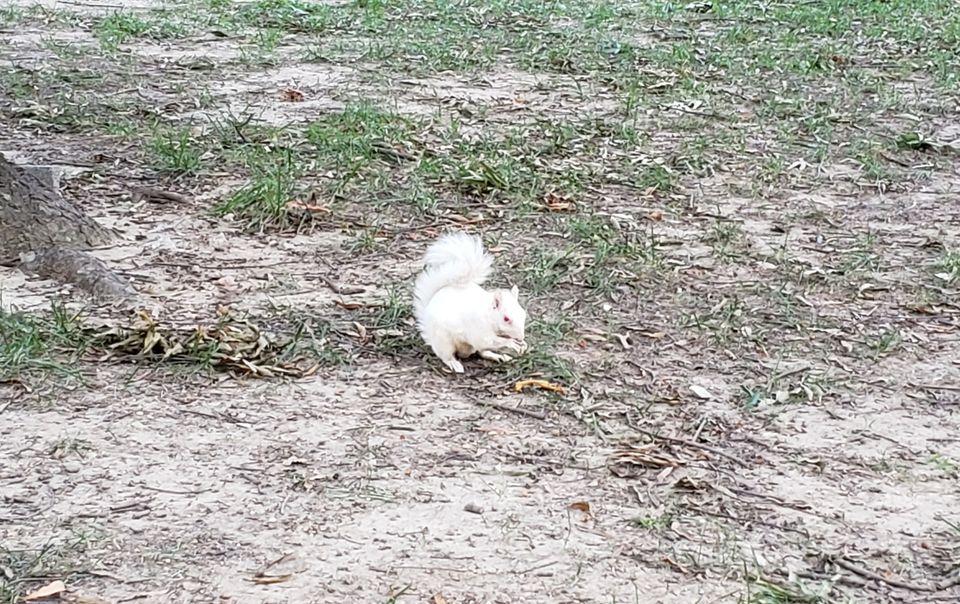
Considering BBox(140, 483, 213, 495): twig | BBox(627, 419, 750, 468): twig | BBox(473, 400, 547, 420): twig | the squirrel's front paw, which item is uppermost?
BBox(627, 419, 750, 468): twig

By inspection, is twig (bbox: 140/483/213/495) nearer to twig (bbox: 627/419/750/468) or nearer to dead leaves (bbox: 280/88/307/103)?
twig (bbox: 627/419/750/468)

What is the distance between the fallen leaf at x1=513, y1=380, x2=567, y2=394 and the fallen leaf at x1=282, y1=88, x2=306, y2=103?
3408mm

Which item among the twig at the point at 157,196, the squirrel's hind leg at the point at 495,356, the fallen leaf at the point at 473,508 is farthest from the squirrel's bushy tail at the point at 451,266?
the twig at the point at 157,196

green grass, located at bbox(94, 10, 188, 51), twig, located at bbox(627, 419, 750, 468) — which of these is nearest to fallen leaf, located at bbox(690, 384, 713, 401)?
twig, located at bbox(627, 419, 750, 468)

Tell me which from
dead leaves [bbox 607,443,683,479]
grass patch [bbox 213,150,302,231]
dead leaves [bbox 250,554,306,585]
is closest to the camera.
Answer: dead leaves [bbox 250,554,306,585]

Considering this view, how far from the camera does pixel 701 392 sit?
348cm

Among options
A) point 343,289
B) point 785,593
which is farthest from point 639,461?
point 343,289

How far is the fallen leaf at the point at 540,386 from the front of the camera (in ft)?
11.2

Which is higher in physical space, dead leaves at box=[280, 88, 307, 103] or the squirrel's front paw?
dead leaves at box=[280, 88, 307, 103]

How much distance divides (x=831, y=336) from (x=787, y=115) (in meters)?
2.88

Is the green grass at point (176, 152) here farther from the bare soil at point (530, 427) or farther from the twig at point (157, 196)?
the twig at point (157, 196)

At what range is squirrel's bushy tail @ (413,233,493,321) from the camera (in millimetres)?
3547

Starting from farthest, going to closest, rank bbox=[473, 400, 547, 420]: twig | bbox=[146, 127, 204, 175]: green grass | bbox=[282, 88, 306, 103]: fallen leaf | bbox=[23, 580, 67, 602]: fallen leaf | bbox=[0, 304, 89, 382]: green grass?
1. bbox=[282, 88, 306, 103]: fallen leaf
2. bbox=[146, 127, 204, 175]: green grass
3. bbox=[0, 304, 89, 382]: green grass
4. bbox=[473, 400, 547, 420]: twig
5. bbox=[23, 580, 67, 602]: fallen leaf

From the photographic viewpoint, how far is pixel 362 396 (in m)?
3.38
